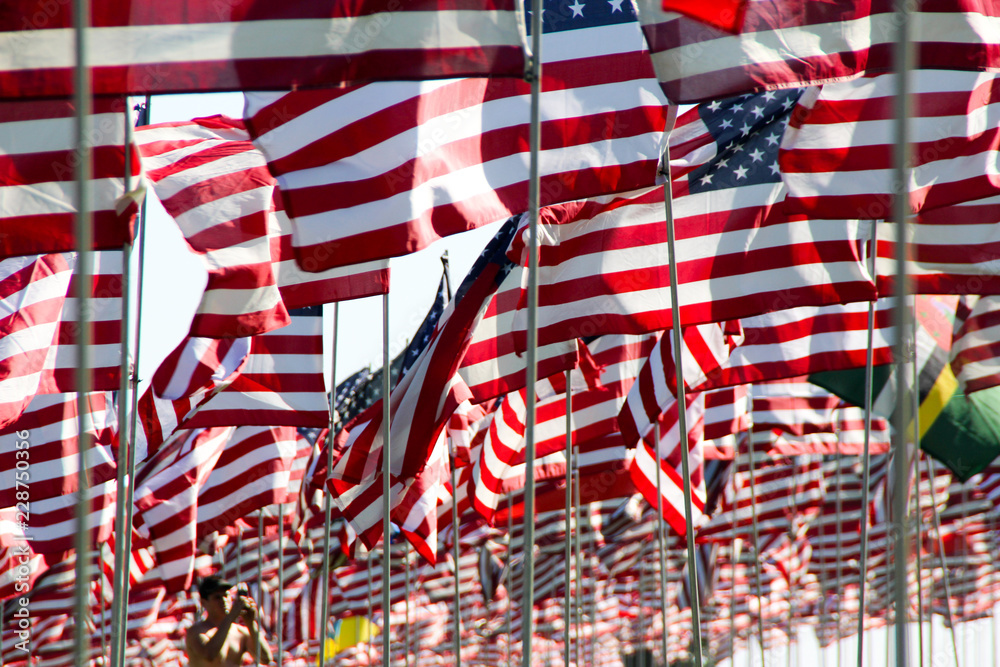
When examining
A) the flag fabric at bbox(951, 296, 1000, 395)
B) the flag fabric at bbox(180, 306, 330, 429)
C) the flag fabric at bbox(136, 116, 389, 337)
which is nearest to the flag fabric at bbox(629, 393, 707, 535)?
the flag fabric at bbox(951, 296, 1000, 395)

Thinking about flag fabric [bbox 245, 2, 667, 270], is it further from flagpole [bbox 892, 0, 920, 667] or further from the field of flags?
Answer: flagpole [bbox 892, 0, 920, 667]

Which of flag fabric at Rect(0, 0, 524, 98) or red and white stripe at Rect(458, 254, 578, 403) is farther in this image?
red and white stripe at Rect(458, 254, 578, 403)

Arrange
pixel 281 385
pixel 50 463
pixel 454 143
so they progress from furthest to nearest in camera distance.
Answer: pixel 50 463 → pixel 281 385 → pixel 454 143

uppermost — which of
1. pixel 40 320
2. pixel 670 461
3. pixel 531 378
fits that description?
pixel 40 320

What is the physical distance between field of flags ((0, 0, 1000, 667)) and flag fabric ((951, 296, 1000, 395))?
0.04m

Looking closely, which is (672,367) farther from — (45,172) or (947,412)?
(45,172)

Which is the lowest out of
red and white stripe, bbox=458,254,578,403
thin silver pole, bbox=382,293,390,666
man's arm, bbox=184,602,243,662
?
man's arm, bbox=184,602,243,662

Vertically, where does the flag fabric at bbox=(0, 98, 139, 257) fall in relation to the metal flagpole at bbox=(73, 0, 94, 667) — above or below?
above

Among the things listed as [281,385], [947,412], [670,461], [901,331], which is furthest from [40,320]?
[901,331]

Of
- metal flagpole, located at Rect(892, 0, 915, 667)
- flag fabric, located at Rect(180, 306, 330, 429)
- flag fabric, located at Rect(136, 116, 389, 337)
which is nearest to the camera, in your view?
metal flagpole, located at Rect(892, 0, 915, 667)

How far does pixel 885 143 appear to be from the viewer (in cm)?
874

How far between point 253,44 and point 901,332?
347 centimetres

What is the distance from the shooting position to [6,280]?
1221 centimetres

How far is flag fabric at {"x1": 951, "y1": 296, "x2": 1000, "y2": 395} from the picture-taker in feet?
42.2
